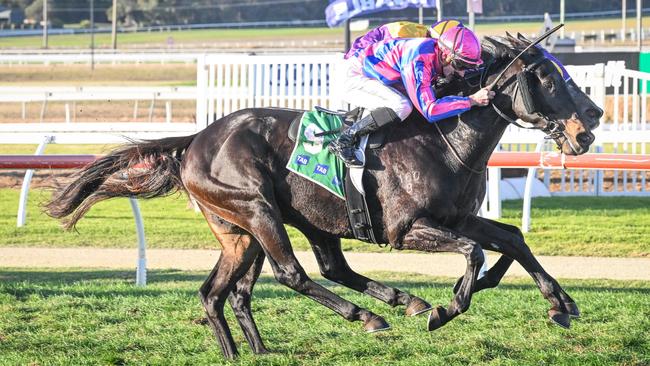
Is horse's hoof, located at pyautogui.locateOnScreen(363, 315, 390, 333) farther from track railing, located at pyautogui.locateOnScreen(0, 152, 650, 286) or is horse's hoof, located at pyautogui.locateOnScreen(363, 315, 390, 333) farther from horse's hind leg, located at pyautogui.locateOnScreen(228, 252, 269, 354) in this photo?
track railing, located at pyautogui.locateOnScreen(0, 152, 650, 286)

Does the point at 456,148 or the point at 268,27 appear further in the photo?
the point at 268,27

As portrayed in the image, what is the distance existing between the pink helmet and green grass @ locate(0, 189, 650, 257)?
465 centimetres

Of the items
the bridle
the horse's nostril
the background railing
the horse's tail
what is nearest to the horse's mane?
the bridle

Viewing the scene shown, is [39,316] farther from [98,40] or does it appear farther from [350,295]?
[98,40]

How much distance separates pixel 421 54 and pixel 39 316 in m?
3.04

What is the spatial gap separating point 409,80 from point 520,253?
1064mm

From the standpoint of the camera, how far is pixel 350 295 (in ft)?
24.6

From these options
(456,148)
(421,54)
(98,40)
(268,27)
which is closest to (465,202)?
(456,148)

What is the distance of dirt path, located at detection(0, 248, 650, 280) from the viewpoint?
8.97m

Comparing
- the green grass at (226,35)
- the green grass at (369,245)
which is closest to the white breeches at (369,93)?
the green grass at (369,245)

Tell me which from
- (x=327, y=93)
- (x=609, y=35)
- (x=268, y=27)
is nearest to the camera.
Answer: (x=327, y=93)

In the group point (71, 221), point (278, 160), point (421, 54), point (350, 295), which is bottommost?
point (350, 295)

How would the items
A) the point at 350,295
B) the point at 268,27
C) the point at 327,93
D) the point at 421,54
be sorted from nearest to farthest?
1. the point at 421,54
2. the point at 350,295
3. the point at 327,93
4. the point at 268,27

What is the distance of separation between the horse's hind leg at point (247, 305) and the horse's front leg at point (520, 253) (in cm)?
125
